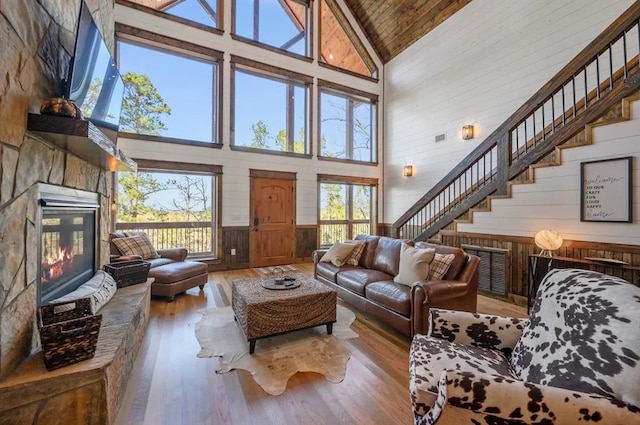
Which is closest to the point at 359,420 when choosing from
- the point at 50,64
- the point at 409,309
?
the point at 409,309

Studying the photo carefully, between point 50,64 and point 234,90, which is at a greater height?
point 234,90

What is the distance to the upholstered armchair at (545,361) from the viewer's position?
1.00m

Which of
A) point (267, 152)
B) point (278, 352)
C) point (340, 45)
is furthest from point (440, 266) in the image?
point (340, 45)

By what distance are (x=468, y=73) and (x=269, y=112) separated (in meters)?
4.26

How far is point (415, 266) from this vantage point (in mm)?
2912

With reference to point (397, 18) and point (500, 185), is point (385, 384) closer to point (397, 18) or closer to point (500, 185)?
point (500, 185)

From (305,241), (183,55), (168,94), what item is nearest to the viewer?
(168,94)

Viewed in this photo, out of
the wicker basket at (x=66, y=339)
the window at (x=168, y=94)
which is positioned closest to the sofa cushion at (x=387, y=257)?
the wicker basket at (x=66, y=339)

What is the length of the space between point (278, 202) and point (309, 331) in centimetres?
384

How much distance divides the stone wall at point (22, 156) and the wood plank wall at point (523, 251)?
484 centimetres

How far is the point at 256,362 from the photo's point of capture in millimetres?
2264

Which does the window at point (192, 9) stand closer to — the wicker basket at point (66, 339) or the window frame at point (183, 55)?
the window frame at point (183, 55)

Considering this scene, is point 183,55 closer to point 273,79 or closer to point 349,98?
point 273,79

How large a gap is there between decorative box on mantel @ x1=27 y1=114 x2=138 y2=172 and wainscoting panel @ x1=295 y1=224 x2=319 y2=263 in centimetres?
451
